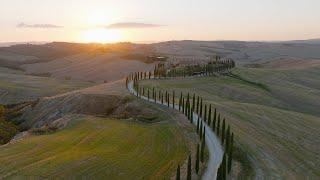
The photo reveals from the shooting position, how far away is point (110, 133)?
5700 cm

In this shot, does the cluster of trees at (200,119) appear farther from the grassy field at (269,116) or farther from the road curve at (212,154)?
the grassy field at (269,116)

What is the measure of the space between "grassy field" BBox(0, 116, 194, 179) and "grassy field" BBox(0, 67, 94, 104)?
6289 centimetres

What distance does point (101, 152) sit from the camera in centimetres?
4856

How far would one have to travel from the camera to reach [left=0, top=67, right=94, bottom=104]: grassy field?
123m

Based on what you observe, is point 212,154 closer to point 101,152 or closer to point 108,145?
point 101,152

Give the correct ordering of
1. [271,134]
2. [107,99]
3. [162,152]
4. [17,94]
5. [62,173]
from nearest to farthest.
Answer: [62,173] → [162,152] → [271,134] → [107,99] → [17,94]

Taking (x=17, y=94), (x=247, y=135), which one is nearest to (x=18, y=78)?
(x=17, y=94)

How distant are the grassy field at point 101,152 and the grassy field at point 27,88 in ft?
206

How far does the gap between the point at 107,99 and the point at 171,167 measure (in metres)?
38.2

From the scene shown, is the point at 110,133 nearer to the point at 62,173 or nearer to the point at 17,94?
the point at 62,173

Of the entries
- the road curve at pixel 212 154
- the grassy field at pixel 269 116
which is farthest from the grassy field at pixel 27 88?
the road curve at pixel 212 154

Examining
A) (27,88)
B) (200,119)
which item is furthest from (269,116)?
(27,88)

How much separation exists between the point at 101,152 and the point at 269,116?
113ft

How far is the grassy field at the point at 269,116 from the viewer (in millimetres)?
50188
